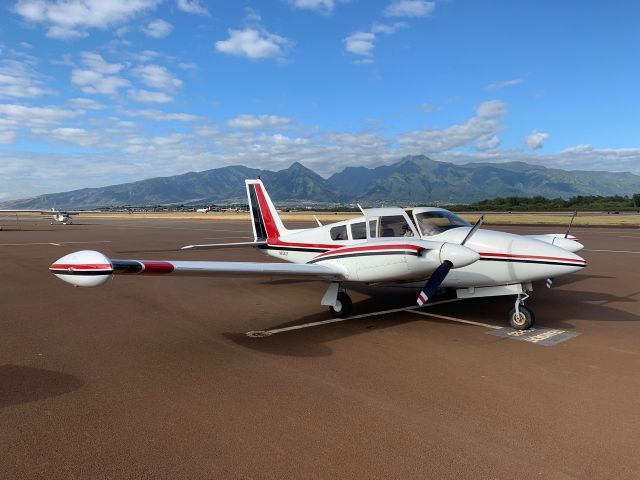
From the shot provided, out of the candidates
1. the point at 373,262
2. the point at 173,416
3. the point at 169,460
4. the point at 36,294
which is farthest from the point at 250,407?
the point at 36,294

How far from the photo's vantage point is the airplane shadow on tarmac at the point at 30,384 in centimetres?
504

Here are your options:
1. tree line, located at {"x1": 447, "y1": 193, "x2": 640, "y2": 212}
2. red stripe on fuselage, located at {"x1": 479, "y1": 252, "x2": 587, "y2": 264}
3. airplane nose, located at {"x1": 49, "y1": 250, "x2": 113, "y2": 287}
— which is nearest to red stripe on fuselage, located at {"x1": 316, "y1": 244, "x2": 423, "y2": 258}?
red stripe on fuselage, located at {"x1": 479, "y1": 252, "x2": 587, "y2": 264}

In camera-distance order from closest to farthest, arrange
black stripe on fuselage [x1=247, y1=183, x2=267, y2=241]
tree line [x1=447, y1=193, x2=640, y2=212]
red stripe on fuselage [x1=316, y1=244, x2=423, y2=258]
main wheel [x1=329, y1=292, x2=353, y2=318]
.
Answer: red stripe on fuselage [x1=316, y1=244, x2=423, y2=258], main wheel [x1=329, y1=292, x2=353, y2=318], black stripe on fuselage [x1=247, y1=183, x2=267, y2=241], tree line [x1=447, y1=193, x2=640, y2=212]

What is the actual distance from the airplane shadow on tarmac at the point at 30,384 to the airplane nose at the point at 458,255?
5.95m

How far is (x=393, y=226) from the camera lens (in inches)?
362

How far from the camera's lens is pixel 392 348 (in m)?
7.02

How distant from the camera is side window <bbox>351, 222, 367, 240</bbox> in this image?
9.67m

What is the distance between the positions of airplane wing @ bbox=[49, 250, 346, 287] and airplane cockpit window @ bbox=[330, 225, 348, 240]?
1610 mm

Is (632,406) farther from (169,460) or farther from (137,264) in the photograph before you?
(137,264)

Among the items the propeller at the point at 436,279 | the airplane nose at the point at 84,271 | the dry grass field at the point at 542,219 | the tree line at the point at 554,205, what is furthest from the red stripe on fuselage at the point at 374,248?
the tree line at the point at 554,205

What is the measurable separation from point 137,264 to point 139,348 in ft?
6.01

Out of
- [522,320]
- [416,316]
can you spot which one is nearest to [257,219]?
[416,316]

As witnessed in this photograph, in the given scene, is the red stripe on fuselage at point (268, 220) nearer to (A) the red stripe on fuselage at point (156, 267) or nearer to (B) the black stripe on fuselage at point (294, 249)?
(B) the black stripe on fuselage at point (294, 249)

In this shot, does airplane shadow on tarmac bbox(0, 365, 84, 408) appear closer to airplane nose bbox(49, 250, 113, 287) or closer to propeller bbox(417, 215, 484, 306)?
airplane nose bbox(49, 250, 113, 287)
